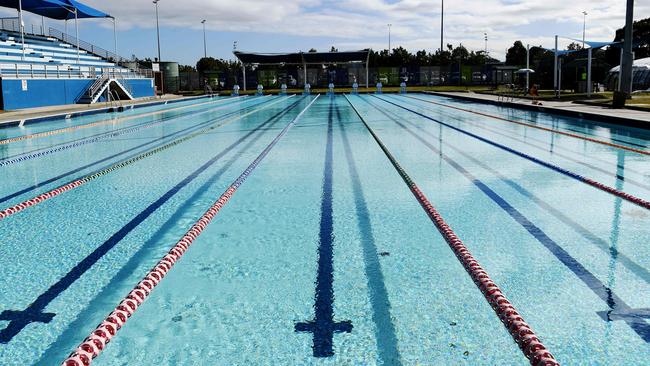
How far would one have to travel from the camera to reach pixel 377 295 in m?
3.27

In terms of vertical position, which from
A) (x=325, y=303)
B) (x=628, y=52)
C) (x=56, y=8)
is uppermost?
(x=56, y=8)

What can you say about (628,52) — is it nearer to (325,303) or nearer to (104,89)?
(325,303)

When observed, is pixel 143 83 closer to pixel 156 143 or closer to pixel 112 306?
pixel 156 143

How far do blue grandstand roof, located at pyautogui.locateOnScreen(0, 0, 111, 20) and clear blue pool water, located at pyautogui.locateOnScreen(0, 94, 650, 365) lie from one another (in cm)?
2197

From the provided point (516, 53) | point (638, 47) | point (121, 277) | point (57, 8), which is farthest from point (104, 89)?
point (516, 53)

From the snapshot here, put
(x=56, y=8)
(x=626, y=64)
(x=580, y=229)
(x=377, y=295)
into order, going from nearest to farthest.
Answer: (x=377, y=295)
(x=580, y=229)
(x=626, y=64)
(x=56, y=8)

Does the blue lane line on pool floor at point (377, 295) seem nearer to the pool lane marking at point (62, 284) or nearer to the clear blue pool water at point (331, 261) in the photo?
the clear blue pool water at point (331, 261)

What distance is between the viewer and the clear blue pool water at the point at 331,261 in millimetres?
2703

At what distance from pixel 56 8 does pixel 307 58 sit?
15.3 metres

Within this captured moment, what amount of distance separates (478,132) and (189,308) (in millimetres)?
9650

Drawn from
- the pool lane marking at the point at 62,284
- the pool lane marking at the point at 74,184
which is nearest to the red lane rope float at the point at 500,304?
the pool lane marking at the point at 62,284

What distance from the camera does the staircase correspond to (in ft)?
77.8

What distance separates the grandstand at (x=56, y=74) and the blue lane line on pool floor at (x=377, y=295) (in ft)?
59.2

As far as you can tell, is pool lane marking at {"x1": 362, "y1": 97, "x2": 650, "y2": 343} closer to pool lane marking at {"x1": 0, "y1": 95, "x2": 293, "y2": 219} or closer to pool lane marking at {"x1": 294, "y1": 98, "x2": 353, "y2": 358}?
pool lane marking at {"x1": 294, "y1": 98, "x2": 353, "y2": 358}
